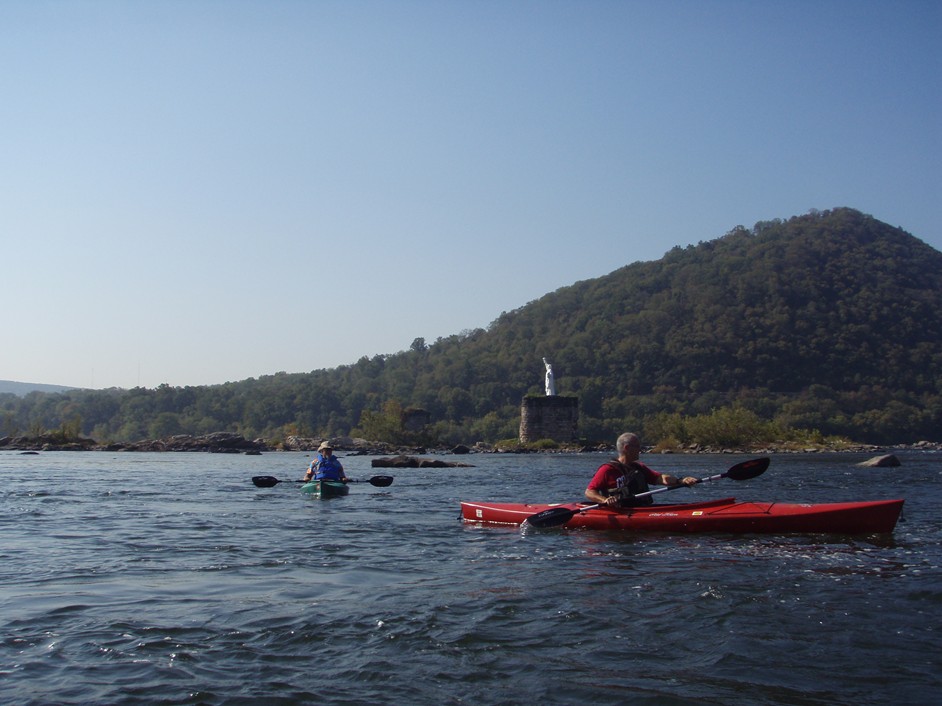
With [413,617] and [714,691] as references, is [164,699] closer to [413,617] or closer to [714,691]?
[413,617]

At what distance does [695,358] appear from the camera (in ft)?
379

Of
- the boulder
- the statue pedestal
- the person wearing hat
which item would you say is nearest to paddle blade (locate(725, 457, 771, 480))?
the person wearing hat

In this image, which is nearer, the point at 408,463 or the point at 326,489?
the point at 326,489

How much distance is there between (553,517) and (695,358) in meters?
107

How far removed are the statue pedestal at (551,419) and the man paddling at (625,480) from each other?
66.0m

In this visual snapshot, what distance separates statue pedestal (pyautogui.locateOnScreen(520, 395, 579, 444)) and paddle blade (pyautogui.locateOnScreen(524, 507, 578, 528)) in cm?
6621

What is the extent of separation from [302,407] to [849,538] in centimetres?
12655

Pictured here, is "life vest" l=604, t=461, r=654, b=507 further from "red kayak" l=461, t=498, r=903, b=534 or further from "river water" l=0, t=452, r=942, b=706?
"river water" l=0, t=452, r=942, b=706

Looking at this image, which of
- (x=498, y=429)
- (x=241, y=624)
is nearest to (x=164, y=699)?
(x=241, y=624)

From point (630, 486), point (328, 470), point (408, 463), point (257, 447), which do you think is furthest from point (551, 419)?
point (630, 486)

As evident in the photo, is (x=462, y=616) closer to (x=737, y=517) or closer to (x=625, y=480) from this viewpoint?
(x=625, y=480)

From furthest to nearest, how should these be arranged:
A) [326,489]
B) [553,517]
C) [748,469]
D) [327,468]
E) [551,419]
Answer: [551,419] → [327,468] → [326,489] → [748,469] → [553,517]

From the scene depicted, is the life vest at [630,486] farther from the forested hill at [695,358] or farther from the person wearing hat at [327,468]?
the forested hill at [695,358]

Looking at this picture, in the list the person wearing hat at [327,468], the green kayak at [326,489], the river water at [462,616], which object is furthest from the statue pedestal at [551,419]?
the river water at [462,616]
